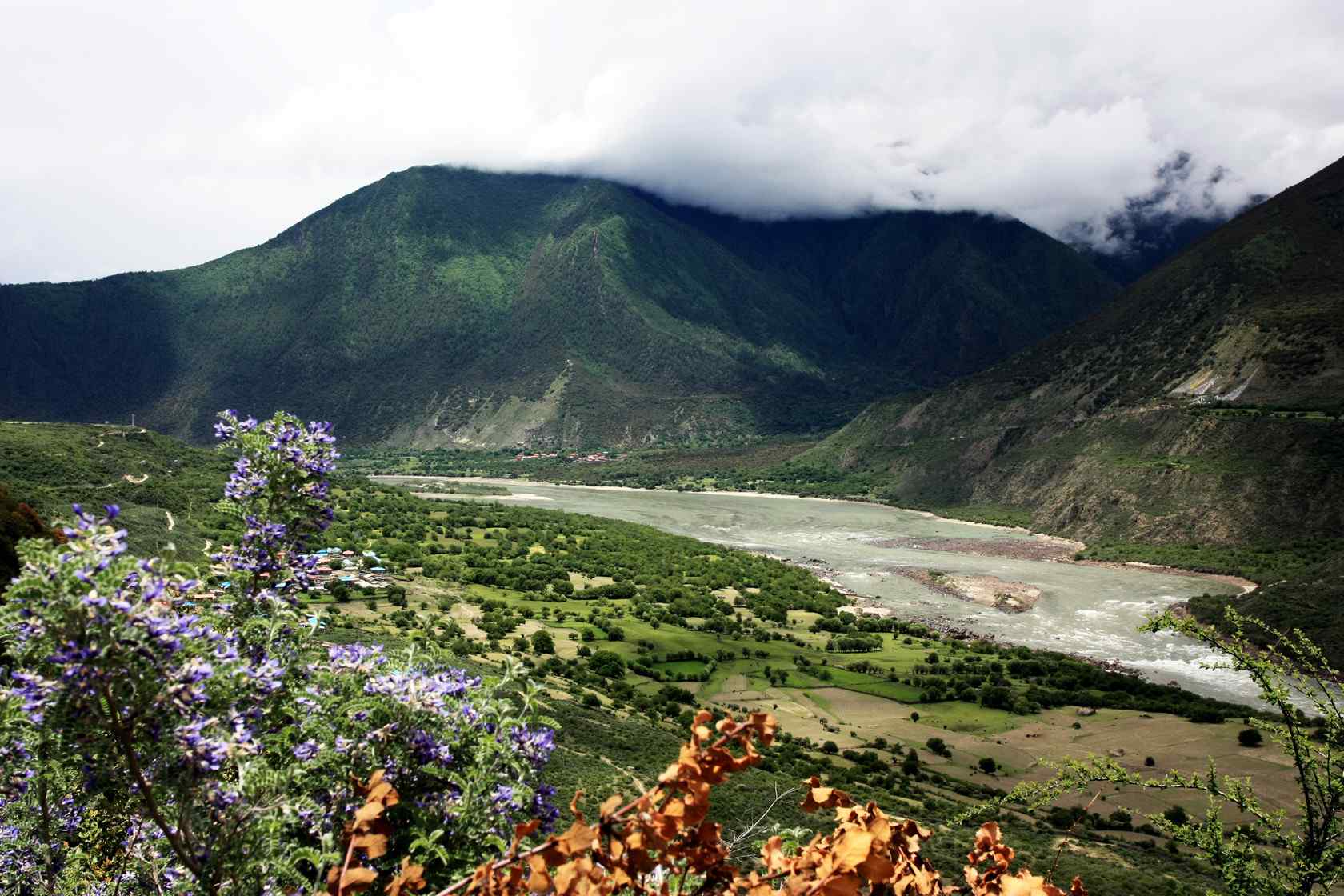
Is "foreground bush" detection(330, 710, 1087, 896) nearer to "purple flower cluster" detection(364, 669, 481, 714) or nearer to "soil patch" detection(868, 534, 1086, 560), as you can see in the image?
"purple flower cluster" detection(364, 669, 481, 714)

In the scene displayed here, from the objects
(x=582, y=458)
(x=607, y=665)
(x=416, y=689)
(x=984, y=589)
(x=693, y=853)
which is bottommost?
(x=984, y=589)

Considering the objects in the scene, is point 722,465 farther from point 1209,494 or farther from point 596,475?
point 1209,494

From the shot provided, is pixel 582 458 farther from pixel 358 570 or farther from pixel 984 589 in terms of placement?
pixel 358 570

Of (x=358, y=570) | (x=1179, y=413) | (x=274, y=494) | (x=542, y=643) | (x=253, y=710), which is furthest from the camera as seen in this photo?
(x=1179, y=413)

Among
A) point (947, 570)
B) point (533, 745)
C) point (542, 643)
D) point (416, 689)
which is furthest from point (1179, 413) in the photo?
point (416, 689)

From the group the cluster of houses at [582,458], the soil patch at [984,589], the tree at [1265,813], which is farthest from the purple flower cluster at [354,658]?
the cluster of houses at [582,458]

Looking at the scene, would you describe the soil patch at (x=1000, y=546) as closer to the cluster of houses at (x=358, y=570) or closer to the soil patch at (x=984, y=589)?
the soil patch at (x=984, y=589)

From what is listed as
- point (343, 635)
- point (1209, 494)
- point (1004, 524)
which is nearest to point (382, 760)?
point (343, 635)

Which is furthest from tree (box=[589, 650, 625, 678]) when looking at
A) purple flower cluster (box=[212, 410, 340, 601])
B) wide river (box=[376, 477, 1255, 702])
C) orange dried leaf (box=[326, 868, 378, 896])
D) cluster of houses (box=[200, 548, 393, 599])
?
orange dried leaf (box=[326, 868, 378, 896])
